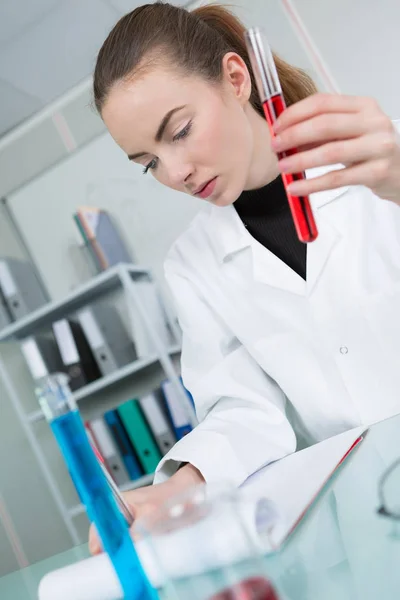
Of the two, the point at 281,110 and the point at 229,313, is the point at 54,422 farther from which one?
the point at 229,313

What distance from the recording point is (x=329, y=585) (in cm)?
46

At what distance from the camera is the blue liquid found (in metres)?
0.44

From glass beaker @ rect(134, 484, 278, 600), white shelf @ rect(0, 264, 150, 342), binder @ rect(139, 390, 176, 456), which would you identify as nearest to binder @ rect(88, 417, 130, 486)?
binder @ rect(139, 390, 176, 456)

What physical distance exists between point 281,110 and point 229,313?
58 centimetres

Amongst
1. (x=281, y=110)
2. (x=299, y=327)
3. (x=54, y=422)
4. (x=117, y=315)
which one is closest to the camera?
(x=54, y=422)

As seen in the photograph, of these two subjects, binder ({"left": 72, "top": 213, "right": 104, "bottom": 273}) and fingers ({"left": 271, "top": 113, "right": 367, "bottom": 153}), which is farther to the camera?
binder ({"left": 72, "top": 213, "right": 104, "bottom": 273})

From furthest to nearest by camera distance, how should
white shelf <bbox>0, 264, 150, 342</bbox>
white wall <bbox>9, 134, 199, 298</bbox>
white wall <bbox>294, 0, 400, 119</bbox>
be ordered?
white wall <bbox>9, 134, 199, 298</bbox> → white wall <bbox>294, 0, 400, 119</bbox> → white shelf <bbox>0, 264, 150, 342</bbox>

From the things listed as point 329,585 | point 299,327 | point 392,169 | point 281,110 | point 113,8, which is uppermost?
point 113,8

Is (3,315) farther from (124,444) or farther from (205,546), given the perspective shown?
(205,546)

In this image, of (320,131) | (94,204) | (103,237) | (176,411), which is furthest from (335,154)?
(94,204)

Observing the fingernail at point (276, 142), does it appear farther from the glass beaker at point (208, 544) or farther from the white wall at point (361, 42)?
the white wall at point (361, 42)

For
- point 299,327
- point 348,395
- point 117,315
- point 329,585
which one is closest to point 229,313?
point 299,327

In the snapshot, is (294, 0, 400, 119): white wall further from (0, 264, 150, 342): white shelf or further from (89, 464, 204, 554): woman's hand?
(89, 464, 204, 554): woman's hand

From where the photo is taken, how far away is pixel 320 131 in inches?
26.1
